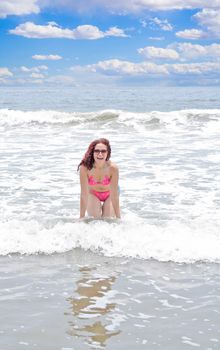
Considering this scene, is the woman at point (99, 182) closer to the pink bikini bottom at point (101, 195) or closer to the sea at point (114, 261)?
the pink bikini bottom at point (101, 195)

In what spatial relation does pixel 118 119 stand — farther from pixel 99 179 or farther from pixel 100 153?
pixel 100 153

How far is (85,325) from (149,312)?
0.63 m

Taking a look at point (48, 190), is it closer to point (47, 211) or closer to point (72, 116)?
point (47, 211)

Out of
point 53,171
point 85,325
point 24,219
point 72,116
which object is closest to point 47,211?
point 24,219

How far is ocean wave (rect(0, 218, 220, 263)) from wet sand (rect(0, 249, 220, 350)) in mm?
229

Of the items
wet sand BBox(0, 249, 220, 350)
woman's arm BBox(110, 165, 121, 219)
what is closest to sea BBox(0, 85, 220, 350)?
wet sand BBox(0, 249, 220, 350)

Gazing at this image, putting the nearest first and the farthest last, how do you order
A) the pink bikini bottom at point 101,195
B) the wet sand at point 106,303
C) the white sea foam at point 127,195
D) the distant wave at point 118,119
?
the wet sand at point 106,303 < the white sea foam at point 127,195 < the pink bikini bottom at point 101,195 < the distant wave at point 118,119

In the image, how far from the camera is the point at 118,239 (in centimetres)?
660

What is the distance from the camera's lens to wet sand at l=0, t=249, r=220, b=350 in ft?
13.0

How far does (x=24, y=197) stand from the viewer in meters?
9.62

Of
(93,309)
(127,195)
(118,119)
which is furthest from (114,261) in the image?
(118,119)

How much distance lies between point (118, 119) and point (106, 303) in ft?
76.1

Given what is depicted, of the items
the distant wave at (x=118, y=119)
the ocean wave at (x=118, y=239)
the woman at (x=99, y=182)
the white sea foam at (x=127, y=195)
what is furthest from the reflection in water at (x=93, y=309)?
the distant wave at (x=118, y=119)

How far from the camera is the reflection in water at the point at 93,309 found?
13.2 feet
